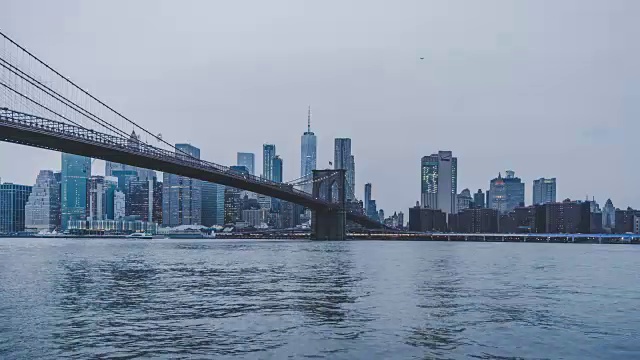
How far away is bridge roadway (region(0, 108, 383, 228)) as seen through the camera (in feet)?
169

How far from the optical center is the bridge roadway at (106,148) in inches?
2024

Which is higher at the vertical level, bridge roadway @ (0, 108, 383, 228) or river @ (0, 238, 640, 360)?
bridge roadway @ (0, 108, 383, 228)

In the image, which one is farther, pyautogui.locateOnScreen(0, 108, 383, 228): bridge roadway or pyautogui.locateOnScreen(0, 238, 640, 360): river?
pyautogui.locateOnScreen(0, 108, 383, 228): bridge roadway

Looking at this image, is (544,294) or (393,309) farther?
(544,294)

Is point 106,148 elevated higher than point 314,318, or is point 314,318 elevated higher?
point 106,148

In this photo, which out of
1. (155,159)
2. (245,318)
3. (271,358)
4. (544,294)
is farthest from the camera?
(155,159)

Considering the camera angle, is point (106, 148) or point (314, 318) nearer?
point (314, 318)

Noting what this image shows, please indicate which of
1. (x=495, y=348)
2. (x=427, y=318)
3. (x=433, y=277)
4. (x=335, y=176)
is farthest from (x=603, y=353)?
(x=335, y=176)

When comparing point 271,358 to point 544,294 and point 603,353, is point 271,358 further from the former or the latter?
point 544,294

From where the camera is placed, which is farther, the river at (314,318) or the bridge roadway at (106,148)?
the bridge roadway at (106,148)

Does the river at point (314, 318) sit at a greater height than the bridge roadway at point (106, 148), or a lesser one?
lesser

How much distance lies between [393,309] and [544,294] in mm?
8801

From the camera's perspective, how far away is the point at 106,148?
6106 cm

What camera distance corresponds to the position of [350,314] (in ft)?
67.6
